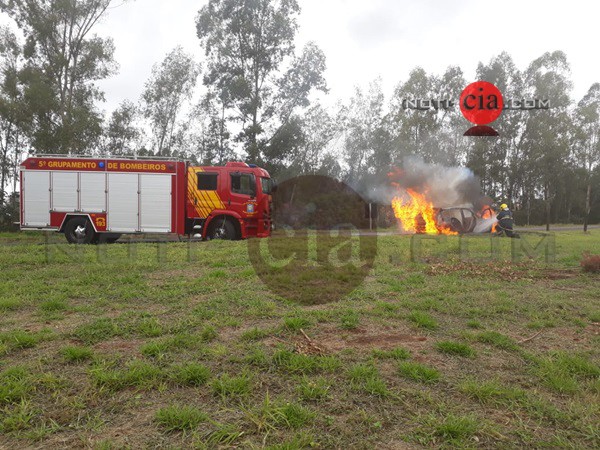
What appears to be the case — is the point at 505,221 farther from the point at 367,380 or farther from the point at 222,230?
the point at 367,380

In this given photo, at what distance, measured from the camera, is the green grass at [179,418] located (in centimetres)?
286

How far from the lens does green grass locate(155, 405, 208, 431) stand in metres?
2.86

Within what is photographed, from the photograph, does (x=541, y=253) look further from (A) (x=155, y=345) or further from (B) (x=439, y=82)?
(B) (x=439, y=82)

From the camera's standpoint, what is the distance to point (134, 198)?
1442 cm

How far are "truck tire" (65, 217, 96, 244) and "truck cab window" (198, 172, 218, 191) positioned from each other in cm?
432

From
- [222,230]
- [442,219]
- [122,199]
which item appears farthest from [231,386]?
[442,219]

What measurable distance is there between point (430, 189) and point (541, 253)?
14.3m

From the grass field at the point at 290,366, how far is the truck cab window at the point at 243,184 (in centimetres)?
764

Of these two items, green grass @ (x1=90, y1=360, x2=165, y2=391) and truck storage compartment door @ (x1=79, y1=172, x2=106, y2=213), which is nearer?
green grass @ (x1=90, y1=360, x2=165, y2=391)

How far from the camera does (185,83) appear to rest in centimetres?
3225

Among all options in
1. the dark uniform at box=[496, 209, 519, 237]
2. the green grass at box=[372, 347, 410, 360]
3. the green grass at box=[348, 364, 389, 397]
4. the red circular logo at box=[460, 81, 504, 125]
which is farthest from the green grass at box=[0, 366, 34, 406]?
the dark uniform at box=[496, 209, 519, 237]

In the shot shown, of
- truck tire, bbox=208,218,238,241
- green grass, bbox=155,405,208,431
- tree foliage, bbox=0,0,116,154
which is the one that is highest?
tree foliage, bbox=0,0,116,154

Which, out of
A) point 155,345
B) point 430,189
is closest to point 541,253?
point 155,345

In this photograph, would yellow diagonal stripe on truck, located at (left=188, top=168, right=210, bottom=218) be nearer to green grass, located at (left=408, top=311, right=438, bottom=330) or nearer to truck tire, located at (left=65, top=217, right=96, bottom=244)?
truck tire, located at (left=65, top=217, right=96, bottom=244)
